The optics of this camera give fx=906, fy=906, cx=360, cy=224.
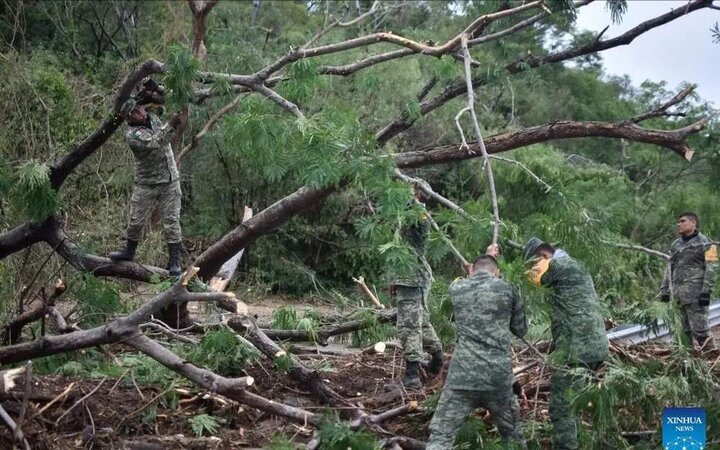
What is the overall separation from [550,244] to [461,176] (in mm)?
11398

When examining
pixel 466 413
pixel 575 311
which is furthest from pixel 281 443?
pixel 575 311

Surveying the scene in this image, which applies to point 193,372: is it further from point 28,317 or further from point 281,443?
point 28,317

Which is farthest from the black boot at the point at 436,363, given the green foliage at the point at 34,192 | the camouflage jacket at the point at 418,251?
the green foliage at the point at 34,192

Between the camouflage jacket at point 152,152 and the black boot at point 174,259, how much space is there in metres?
0.61

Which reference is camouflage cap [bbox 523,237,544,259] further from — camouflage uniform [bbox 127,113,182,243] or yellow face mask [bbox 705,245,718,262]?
camouflage uniform [bbox 127,113,182,243]

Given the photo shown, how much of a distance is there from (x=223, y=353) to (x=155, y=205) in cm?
183

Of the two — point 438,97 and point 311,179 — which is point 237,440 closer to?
point 311,179

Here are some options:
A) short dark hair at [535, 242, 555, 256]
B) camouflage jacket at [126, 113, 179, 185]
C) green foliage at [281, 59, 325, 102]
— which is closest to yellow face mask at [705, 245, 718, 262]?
short dark hair at [535, 242, 555, 256]

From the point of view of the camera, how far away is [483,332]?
19.3 ft

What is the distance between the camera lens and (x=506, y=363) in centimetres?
583

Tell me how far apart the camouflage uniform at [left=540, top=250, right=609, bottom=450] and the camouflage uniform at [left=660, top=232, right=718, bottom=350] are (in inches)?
122

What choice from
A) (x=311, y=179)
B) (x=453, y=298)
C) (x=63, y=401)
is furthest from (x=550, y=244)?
(x=63, y=401)

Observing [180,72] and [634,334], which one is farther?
[634,334]

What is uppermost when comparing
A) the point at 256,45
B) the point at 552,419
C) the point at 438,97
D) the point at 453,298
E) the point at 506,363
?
the point at 256,45
